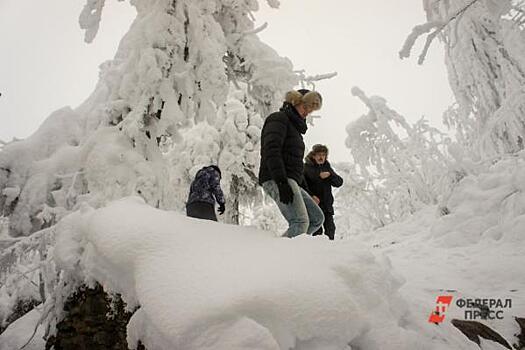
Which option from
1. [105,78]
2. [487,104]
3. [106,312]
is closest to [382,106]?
[487,104]

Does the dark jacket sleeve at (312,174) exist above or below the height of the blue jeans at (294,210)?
above

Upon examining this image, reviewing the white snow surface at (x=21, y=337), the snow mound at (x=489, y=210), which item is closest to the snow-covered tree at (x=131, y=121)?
the white snow surface at (x=21, y=337)

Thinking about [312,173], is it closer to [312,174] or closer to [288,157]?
[312,174]

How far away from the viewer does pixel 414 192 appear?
10758 mm

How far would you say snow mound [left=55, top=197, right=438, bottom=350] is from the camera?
1519mm

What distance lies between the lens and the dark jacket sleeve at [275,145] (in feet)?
10.5

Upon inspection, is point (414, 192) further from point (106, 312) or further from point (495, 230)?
point (106, 312)

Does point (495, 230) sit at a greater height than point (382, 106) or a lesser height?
lesser

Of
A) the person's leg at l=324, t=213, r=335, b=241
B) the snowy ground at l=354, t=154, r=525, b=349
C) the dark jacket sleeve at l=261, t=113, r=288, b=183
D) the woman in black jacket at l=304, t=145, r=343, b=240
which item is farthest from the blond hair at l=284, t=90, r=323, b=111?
the person's leg at l=324, t=213, r=335, b=241

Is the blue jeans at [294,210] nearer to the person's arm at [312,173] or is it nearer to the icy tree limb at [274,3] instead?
the person's arm at [312,173]

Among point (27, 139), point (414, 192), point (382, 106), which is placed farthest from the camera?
point (414, 192)

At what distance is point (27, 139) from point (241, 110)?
678 cm

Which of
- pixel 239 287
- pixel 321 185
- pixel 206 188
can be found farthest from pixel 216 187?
pixel 239 287

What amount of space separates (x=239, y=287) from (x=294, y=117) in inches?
88.7
